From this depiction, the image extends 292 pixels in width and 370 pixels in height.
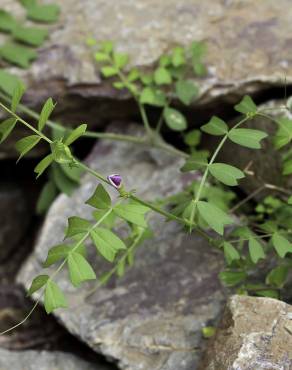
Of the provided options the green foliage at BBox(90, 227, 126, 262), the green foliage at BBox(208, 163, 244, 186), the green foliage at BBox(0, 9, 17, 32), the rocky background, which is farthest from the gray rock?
the green foliage at BBox(0, 9, 17, 32)

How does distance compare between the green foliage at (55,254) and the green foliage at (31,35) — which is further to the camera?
the green foliage at (31,35)

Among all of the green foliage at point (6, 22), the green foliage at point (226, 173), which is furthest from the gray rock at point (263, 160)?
the green foliage at point (6, 22)

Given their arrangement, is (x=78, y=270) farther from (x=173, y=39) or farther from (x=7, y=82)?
(x=173, y=39)

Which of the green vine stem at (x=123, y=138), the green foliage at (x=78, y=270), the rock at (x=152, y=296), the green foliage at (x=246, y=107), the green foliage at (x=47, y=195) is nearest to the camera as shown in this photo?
the green foliage at (x=78, y=270)

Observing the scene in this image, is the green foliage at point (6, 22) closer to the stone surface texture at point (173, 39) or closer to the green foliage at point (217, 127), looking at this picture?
the stone surface texture at point (173, 39)

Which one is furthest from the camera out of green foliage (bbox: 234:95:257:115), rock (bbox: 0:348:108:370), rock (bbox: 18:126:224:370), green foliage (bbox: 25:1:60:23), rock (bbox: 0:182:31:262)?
rock (bbox: 0:182:31:262)

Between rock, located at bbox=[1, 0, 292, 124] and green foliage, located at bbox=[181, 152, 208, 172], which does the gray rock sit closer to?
rock, located at bbox=[1, 0, 292, 124]

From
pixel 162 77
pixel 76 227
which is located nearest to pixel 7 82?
pixel 162 77

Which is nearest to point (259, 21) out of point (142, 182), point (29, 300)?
point (142, 182)
